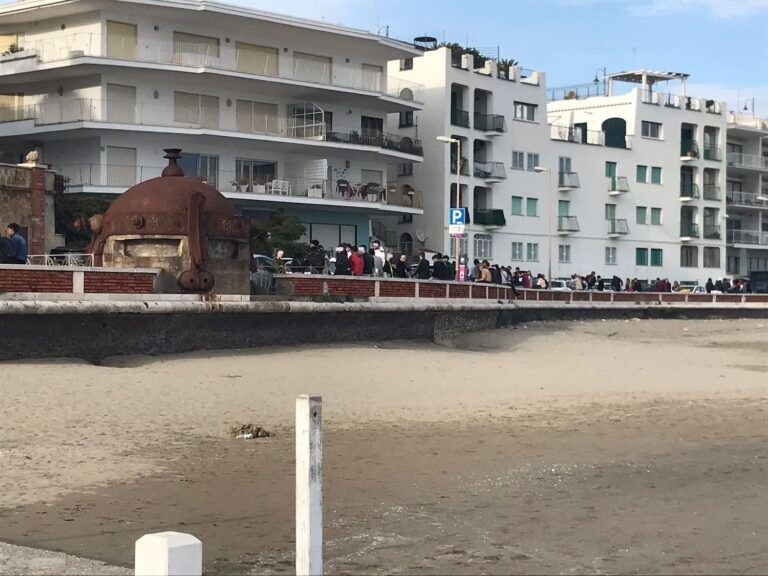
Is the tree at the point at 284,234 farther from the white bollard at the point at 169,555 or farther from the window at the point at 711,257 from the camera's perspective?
the window at the point at 711,257

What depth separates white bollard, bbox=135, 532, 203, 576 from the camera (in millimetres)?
5852

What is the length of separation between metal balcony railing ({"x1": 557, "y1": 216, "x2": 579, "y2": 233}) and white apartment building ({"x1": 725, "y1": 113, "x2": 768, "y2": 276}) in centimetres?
2062

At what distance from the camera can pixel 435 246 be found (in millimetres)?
59969

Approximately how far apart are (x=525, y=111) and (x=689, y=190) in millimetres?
16723

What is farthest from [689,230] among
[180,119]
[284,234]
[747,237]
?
[180,119]

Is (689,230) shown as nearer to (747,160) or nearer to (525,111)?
(747,160)

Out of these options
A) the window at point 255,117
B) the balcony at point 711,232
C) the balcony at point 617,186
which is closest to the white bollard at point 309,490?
the window at point 255,117

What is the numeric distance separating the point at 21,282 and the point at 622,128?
192 feet

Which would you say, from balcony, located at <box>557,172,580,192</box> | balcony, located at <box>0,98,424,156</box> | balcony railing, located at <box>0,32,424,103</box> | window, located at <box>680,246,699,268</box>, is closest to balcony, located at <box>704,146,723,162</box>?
window, located at <box>680,246,699,268</box>

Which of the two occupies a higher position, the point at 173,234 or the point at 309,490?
the point at 173,234

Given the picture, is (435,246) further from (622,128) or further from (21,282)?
(21,282)

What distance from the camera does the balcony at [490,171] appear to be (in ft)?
205

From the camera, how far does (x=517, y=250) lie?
212ft

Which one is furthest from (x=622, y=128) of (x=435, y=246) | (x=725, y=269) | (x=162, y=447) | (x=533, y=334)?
(x=162, y=447)
